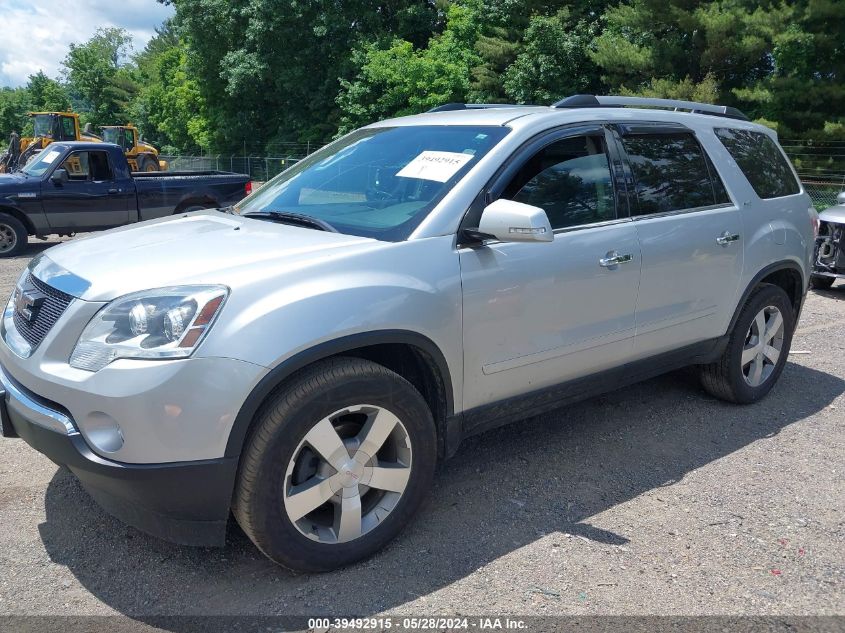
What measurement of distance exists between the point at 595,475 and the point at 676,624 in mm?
1198

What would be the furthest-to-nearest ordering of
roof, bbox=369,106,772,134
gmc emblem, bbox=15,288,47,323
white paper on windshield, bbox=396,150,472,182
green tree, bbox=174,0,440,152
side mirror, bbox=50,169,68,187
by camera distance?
1. green tree, bbox=174,0,440,152
2. side mirror, bbox=50,169,68,187
3. roof, bbox=369,106,772,134
4. white paper on windshield, bbox=396,150,472,182
5. gmc emblem, bbox=15,288,47,323

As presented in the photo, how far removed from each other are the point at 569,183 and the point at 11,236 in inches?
415

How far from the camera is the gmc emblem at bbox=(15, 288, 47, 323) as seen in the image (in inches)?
115

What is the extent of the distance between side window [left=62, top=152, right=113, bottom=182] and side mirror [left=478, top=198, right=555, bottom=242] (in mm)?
10530

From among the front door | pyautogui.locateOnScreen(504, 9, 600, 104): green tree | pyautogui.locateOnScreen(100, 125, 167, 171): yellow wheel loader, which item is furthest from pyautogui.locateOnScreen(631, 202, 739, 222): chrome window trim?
pyautogui.locateOnScreen(100, 125, 167, 171): yellow wheel loader

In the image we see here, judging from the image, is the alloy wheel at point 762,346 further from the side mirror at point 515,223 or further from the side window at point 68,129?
the side window at point 68,129

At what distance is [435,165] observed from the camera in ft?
11.5

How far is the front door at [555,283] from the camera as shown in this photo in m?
3.26

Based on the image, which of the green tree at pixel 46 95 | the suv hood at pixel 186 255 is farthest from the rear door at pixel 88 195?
the green tree at pixel 46 95

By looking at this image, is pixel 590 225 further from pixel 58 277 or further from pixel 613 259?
pixel 58 277

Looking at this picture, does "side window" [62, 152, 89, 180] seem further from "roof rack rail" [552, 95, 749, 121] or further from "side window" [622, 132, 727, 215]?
"side window" [622, 132, 727, 215]

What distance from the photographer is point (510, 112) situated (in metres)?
3.88

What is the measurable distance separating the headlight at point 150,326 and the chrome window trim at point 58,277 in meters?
0.18

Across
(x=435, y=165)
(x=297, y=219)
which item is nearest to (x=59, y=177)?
(x=297, y=219)
